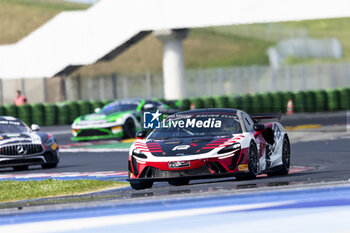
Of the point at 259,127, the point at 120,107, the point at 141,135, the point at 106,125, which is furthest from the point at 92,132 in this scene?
the point at 259,127

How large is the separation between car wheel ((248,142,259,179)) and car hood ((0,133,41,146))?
717cm

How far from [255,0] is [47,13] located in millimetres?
75516

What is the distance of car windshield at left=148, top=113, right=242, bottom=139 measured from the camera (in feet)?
53.0

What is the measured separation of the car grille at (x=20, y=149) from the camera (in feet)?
70.6

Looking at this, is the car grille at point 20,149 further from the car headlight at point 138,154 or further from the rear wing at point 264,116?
the car headlight at point 138,154

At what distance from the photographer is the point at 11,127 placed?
22.5 meters

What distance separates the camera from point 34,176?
66.2 ft

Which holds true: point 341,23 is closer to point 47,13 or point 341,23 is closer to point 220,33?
point 220,33

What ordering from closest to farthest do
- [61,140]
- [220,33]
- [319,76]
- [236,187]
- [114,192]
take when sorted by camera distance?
[236,187], [114,192], [61,140], [319,76], [220,33]

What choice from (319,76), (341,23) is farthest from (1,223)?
(341,23)

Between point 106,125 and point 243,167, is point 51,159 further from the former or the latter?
point 106,125

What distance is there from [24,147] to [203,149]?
7326 mm

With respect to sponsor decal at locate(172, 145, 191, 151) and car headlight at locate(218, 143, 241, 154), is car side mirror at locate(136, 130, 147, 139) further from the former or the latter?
car headlight at locate(218, 143, 241, 154)

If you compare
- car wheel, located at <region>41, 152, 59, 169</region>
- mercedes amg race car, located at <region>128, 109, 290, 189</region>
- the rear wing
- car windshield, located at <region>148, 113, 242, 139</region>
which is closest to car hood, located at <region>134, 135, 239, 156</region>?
mercedes amg race car, located at <region>128, 109, 290, 189</region>
